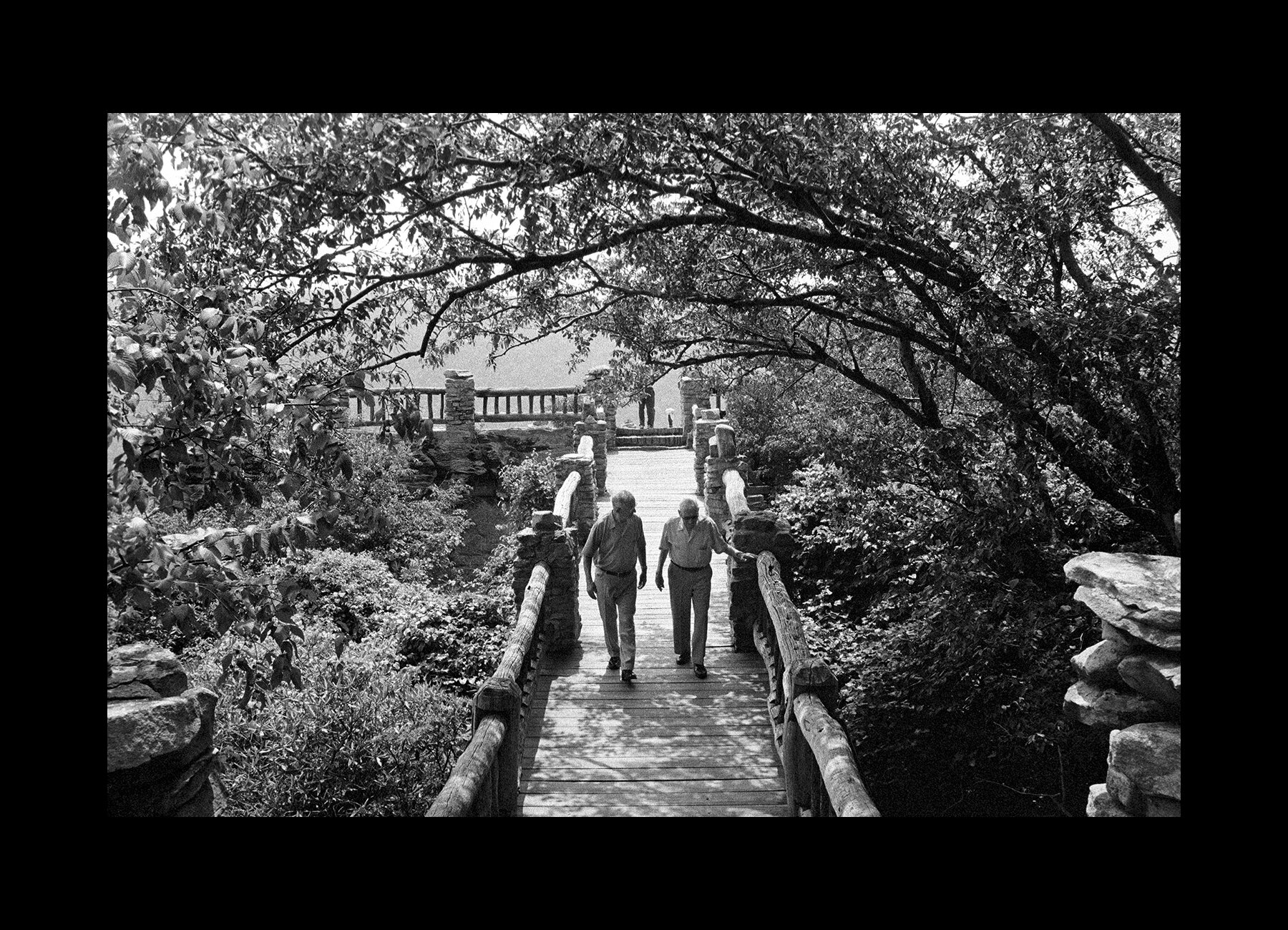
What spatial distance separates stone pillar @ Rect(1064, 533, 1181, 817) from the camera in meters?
3.38

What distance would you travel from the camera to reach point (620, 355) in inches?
432

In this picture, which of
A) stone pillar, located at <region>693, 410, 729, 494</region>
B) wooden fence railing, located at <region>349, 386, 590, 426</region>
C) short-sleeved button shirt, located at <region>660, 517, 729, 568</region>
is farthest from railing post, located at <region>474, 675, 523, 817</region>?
wooden fence railing, located at <region>349, 386, 590, 426</region>

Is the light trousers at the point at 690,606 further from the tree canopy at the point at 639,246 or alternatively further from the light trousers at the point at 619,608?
the tree canopy at the point at 639,246

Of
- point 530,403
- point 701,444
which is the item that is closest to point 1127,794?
point 701,444

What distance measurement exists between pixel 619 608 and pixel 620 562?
0.52m

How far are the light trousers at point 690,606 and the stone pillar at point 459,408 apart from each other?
525 inches

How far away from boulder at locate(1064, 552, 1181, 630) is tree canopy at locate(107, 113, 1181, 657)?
4.80 feet

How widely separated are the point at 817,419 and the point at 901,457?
6.02 m

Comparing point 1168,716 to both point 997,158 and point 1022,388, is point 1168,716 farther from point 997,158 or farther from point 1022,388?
point 997,158

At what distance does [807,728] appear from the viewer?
18.7 ft

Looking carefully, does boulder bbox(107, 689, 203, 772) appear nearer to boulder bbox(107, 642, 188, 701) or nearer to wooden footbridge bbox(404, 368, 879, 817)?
boulder bbox(107, 642, 188, 701)
